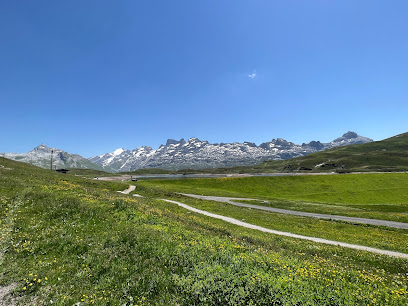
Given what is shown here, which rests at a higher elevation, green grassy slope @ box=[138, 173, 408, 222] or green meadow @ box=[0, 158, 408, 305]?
green meadow @ box=[0, 158, 408, 305]

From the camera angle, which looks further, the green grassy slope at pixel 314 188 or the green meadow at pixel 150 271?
the green grassy slope at pixel 314 188

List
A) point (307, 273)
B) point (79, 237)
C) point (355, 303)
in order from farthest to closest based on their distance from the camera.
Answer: point (79, 237)
point (307, 273)
point (355, 303)

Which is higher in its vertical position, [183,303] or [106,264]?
[106,264]

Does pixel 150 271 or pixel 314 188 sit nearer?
pixel 150 271

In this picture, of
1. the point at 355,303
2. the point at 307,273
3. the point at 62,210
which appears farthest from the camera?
the point at 62,210

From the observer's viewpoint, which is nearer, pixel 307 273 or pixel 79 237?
pixel 307 273

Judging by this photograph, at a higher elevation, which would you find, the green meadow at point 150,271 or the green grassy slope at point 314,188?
the green meadow at point 150,271

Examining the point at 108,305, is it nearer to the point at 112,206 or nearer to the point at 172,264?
the point at 172,264

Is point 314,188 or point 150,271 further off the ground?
point 150,271

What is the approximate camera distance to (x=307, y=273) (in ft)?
40.8

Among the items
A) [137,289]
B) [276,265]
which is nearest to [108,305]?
[137,289]

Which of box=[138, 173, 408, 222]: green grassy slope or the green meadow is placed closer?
the green meadow

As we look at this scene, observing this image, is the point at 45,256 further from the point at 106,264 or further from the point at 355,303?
the point at 355,303

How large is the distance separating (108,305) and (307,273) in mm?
11461
